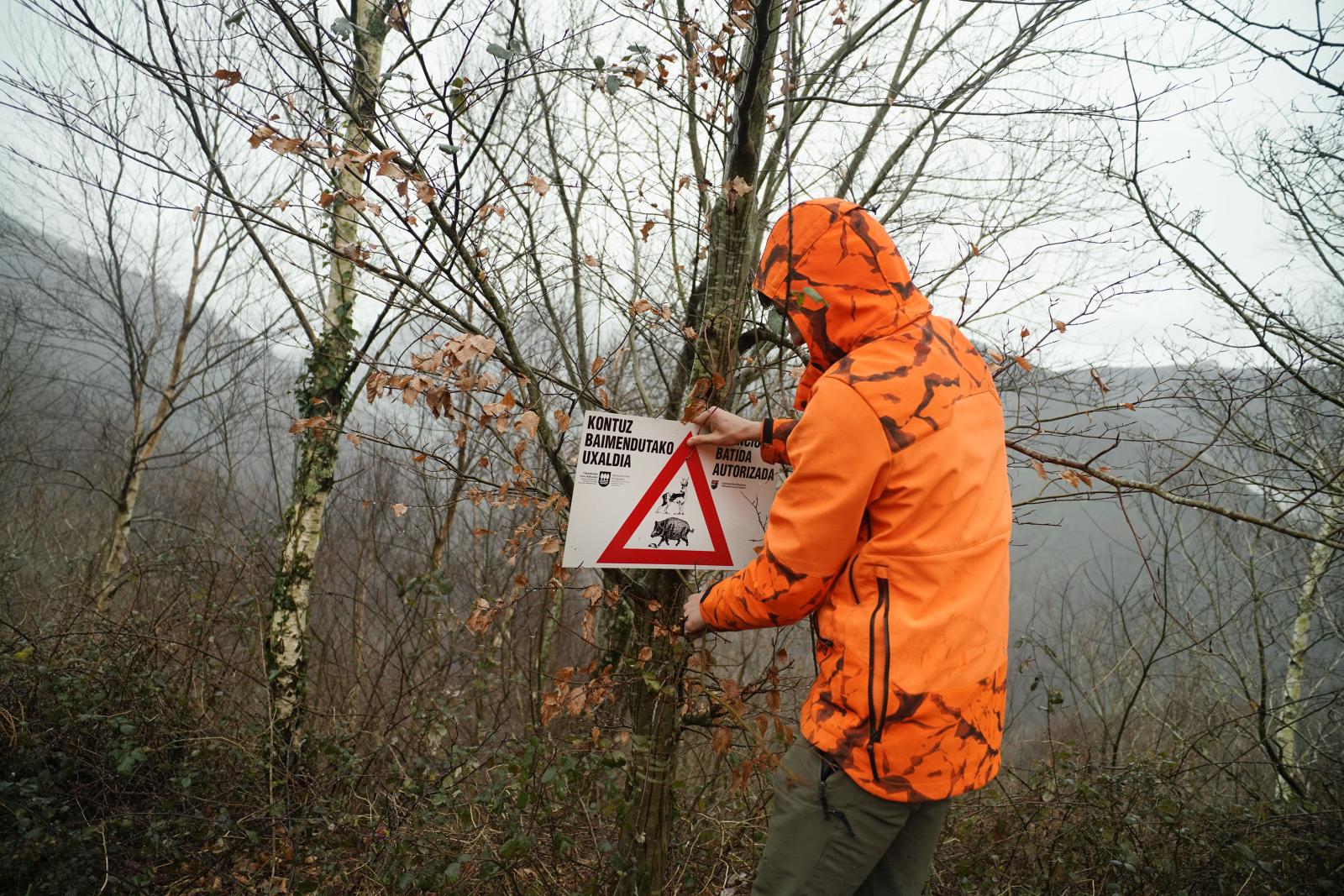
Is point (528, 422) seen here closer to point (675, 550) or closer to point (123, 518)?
point (675, 550)

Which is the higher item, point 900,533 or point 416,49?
point 416,49

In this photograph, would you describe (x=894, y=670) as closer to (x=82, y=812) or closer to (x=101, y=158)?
(x=82, y=812)

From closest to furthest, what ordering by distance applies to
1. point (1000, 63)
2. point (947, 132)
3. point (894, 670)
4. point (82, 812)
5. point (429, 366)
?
point (894, 670) < point (429, 366) < point (82, 812) < point (1000, 63) < point (947, 132)

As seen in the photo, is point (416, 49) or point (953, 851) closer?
point (416, 49)

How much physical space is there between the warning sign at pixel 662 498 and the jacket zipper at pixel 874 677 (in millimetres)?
670

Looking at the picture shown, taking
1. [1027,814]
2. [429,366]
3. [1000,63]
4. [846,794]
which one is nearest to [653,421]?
[429,366]

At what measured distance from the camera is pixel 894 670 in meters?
1.45

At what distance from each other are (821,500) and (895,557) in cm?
20

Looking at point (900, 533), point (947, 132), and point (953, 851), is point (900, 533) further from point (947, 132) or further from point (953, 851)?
point (947, 132)

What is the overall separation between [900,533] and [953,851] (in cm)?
301

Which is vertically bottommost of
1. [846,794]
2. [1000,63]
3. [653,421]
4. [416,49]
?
[846,794]

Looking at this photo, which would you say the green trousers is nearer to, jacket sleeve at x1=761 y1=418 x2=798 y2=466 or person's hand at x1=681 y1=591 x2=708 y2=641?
person's hand at x1=681 y1=591 x2=708 y2=641

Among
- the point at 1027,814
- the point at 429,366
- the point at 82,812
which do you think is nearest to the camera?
the point at 429,366

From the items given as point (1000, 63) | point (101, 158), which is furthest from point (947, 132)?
point (101, 158)
